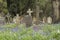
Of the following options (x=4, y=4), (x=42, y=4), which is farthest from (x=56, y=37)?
(x=42, y=4)

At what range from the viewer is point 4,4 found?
78.2 ft

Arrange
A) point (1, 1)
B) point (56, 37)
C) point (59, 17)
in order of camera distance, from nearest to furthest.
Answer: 1. point (56, 37)
2. point (59, 17)
3. point (1, 1)

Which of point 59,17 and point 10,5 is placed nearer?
point 59,17

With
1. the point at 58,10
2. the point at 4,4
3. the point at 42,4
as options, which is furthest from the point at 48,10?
the point at 58,10

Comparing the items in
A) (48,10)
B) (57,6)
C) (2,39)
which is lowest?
(48,10)

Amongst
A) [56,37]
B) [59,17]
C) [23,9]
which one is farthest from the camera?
[23,9]

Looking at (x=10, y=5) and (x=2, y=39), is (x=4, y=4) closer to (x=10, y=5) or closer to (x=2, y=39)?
(x=10, y=5)

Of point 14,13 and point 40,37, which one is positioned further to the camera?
point 14,13

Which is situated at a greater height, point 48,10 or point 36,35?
point 36,35

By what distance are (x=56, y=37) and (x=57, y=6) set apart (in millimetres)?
11581

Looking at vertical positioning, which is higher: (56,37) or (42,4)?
(56,37)

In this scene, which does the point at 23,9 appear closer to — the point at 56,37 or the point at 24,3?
the point at 24,3

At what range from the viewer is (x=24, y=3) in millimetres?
25266

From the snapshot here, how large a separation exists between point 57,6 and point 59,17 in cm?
73
